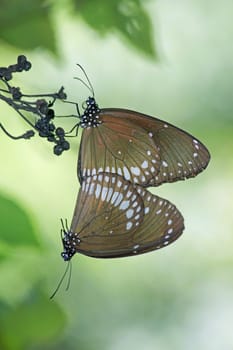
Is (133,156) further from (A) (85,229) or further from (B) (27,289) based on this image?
(B) (27,289)

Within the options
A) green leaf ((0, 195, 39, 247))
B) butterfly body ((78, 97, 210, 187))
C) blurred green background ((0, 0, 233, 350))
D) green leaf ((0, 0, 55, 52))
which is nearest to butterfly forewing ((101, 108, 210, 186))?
butterfly body ((78, 97, 210, 187))

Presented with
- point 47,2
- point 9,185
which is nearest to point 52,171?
point 9,185

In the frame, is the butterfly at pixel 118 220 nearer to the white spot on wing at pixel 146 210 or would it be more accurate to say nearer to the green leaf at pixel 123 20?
the white spot on wing at pixel 146 210

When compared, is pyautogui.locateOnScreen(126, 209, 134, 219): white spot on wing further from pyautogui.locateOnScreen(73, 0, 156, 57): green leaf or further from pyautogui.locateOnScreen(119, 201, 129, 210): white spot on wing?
pyautogui.locateOnScreen(73, 0, 156, 57): green leaf

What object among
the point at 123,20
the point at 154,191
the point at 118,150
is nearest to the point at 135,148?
the point at 118,150

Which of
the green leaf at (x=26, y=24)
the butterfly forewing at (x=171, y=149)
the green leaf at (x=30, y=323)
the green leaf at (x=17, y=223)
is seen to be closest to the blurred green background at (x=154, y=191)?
the green leaf at (x=30, y=323)

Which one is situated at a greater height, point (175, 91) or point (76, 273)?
point (175, 91)
